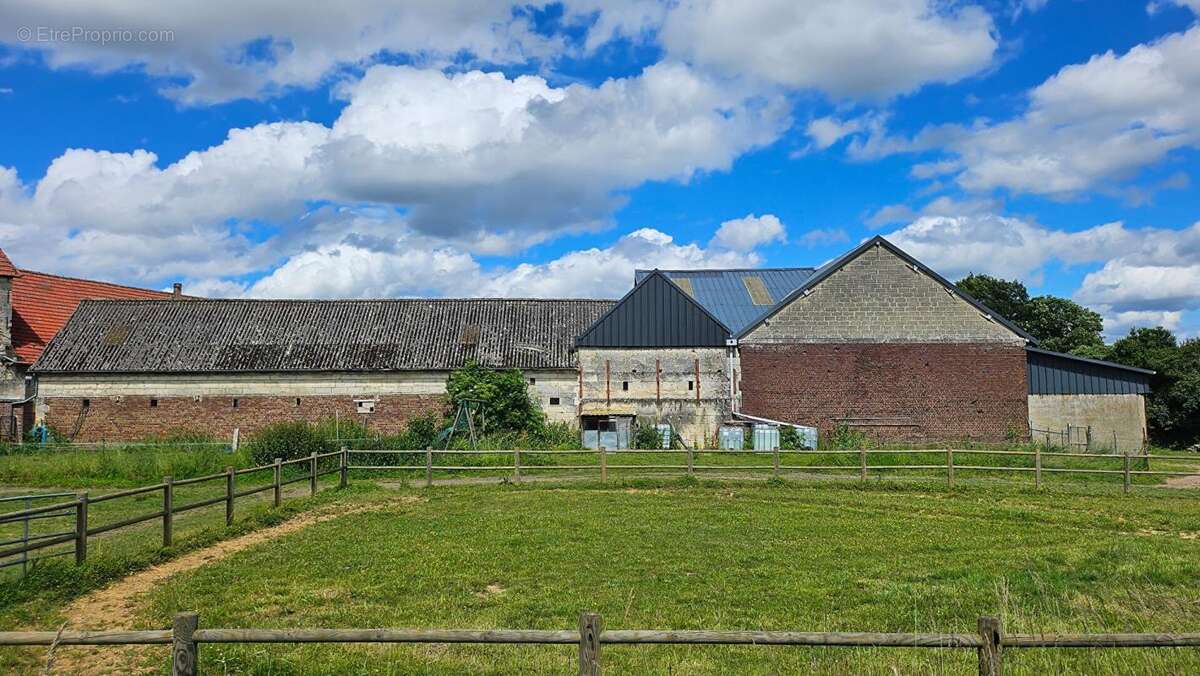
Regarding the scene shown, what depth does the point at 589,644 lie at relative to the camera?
5309mm

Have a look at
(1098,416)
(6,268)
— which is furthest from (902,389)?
(6,268)

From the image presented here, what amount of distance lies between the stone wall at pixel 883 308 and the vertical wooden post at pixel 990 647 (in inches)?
1075

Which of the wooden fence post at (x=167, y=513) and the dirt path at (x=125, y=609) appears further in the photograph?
the wooden fence post at (x=167, y=513)

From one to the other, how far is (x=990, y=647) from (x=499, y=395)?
27502 millimetres

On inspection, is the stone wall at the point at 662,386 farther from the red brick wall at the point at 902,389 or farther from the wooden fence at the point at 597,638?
the wooden fence at the point at 597,638

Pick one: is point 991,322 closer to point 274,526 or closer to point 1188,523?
point 1188,523

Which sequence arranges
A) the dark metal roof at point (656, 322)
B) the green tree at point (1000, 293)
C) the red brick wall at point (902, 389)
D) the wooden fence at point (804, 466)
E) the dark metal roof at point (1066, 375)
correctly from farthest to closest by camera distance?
the green tree at point (1000, 293), the dark metal roof at point (656, 322), the red brick wall at point (902, 389), the dark metal roof at point (1066, 375), the wooden fence at point (804, 466)

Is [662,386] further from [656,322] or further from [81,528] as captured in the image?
[81,528]

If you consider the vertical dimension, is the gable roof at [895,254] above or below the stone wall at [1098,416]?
above

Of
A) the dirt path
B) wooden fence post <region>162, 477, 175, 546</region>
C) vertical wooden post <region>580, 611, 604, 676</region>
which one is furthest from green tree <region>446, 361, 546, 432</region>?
vertical wooden post <region>580, 611, 604, 676</region>

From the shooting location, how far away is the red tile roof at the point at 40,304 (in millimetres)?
37500

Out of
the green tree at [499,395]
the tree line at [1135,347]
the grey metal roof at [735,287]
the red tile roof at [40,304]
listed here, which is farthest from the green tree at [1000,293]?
the red tile roof at [40,304]

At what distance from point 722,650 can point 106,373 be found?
35.0 m

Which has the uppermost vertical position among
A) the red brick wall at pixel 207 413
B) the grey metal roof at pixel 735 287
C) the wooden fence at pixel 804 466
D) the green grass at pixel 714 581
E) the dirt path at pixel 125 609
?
the grey metal roof at pixel 735 287
